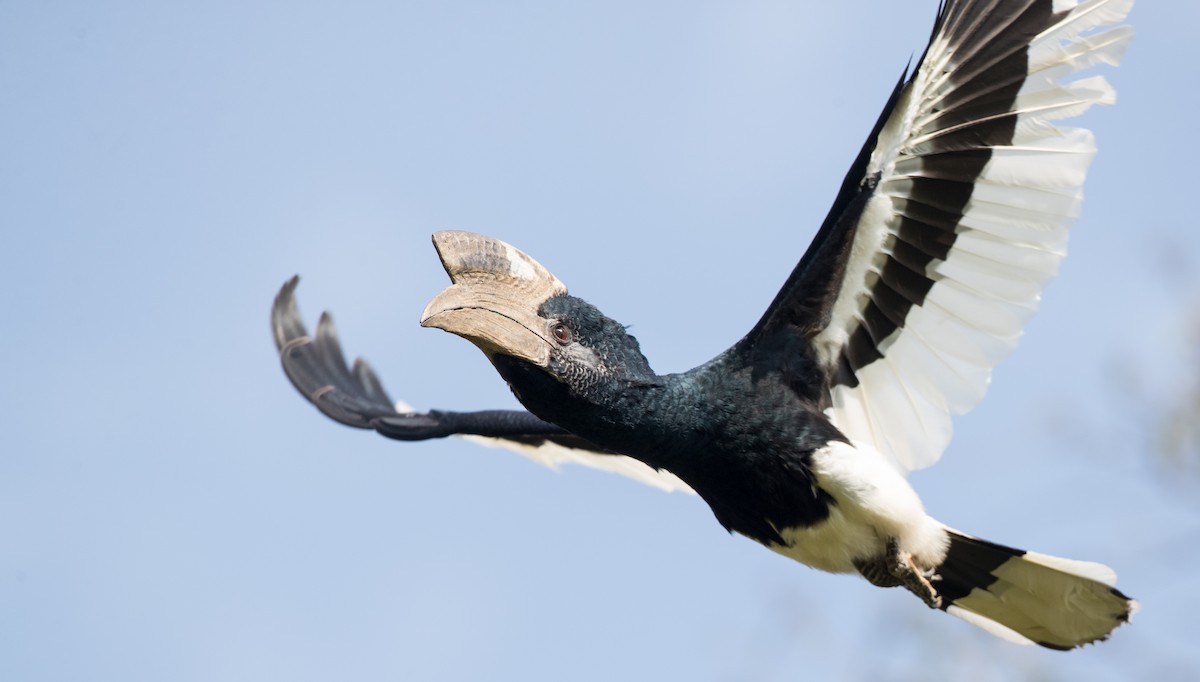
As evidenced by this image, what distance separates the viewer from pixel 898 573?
16.0 feet

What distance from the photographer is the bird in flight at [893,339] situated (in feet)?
14.9

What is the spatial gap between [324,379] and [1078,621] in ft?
13.5

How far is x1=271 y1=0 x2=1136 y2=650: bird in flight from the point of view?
4531mm

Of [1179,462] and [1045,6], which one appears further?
[1179,462]

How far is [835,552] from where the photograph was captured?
4.88 metres

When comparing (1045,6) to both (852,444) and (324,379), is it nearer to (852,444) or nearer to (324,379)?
(852,444)

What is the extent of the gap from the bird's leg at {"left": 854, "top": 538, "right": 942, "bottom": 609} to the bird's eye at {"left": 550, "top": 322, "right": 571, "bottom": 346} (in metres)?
1.27

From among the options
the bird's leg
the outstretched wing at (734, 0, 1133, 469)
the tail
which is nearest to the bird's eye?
the outstretched wing at (734, 0, 1133, 469)

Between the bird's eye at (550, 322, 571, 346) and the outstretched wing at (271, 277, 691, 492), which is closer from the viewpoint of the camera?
Answer: the bird's eye at (550, 322, 571, 346)

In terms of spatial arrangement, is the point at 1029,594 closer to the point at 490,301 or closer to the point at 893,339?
the point at 893,339

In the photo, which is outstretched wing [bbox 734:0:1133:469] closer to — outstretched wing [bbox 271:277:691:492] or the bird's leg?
the bird's leg

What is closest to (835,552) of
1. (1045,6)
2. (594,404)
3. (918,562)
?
(918,562)

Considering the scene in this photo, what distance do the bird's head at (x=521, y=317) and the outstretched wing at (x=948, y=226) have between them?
58 centimetres

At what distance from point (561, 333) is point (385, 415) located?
106 inches
